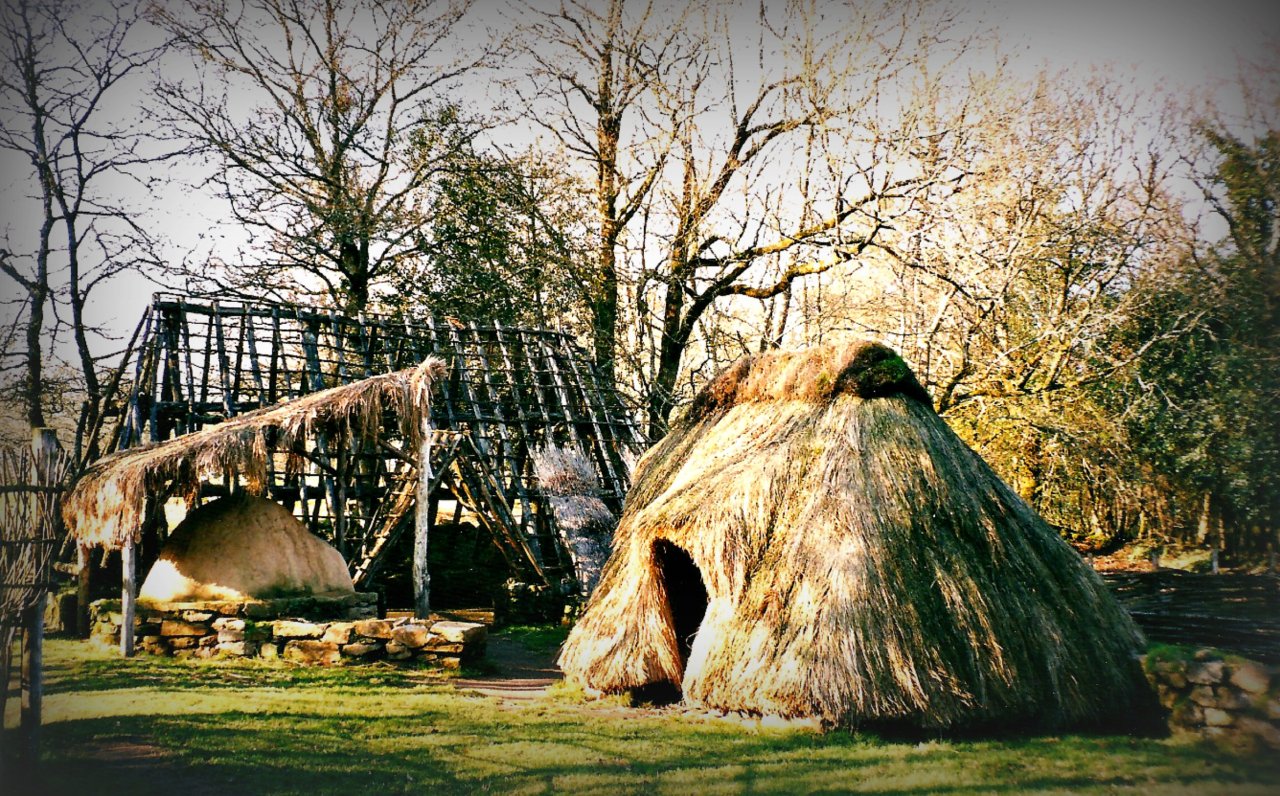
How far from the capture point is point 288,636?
375 inches

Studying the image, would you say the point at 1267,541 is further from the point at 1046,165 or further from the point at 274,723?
the point at 274,723

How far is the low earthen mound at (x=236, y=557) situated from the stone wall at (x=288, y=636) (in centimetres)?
24

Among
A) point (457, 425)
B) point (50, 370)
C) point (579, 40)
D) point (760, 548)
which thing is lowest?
point (760, 548)

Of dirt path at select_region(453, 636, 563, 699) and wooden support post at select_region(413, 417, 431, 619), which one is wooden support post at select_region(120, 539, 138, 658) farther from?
dirt path at select_region(453, 636, 563, 699)

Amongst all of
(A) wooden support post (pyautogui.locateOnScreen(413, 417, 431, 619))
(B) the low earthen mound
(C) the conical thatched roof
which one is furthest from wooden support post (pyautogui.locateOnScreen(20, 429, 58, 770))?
(A) wooden support post (pyautogui.locateOnScreen(413, 417, 431, 619))

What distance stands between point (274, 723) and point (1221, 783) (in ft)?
21.3

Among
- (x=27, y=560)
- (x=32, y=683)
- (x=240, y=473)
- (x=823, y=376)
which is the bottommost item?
(x=32, y=683)

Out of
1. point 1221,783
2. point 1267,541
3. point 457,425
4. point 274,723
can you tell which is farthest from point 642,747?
point 1267,541

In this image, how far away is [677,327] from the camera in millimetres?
20109

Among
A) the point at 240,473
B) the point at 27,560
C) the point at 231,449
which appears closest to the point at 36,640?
the point at 27,560

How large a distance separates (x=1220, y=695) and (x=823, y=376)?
13.2ft

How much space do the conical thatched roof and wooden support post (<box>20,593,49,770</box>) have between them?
4169 millimetres

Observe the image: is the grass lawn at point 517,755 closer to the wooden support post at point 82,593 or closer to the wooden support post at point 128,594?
the wooden support post at point 128,594

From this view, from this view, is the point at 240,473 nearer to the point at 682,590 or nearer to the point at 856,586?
the point at 682,590
